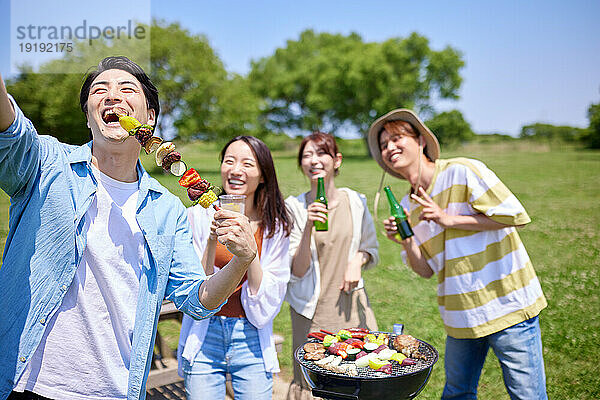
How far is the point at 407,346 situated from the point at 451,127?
1844 inches

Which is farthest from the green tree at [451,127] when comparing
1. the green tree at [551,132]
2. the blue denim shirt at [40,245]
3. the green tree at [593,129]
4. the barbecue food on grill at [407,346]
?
the blue denim shirt at [40,245]

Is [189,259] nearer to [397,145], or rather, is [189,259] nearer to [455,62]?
[397,145]

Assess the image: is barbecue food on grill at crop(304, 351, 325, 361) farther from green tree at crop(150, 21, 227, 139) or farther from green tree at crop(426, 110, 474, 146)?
green tree at crop(426, 110, 474, 146)

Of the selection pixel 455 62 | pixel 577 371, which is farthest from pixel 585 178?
pixel 455 62

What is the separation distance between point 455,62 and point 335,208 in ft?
155

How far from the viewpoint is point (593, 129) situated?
37031 millimetres

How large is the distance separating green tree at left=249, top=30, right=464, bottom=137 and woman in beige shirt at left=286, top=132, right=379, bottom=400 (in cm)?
4183

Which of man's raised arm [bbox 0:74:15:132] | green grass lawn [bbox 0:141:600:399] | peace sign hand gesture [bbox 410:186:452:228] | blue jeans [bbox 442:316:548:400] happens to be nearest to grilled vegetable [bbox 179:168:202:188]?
man's raised arm [bbox 0:74:15:132]

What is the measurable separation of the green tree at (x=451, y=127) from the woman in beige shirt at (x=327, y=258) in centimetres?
4452

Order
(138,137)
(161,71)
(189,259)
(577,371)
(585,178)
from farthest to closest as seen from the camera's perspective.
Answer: (161,71) < (585,178) < (577,371) < (189,259) < (138,137)

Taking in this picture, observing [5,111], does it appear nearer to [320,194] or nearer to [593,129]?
[320,194]

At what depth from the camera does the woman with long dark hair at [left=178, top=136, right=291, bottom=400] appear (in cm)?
294


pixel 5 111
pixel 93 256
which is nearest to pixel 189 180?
pixel 93 256

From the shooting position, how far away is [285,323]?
7.36 meters
